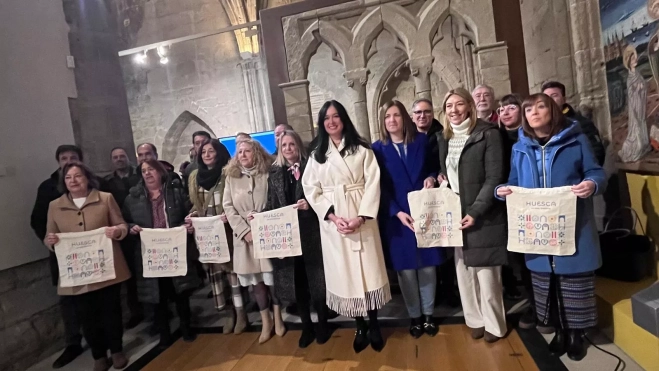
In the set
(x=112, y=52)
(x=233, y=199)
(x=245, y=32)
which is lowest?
(x=233, y=199)

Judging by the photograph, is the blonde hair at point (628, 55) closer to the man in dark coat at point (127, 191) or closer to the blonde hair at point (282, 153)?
the blonde hair at point (282, 153)

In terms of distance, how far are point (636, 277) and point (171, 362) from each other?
3.38m

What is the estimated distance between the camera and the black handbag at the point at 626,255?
2604mm

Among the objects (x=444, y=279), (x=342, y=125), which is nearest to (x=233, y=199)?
(x=342, y=125)

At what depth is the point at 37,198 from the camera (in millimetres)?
3389

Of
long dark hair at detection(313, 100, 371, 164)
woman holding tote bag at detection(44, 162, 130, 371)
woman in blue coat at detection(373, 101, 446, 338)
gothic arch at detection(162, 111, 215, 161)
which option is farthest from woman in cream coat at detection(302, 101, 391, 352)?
gothic arch at detection(162, 111, 215, 161)

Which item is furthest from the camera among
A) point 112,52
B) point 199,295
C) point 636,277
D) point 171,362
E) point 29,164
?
point 112,52

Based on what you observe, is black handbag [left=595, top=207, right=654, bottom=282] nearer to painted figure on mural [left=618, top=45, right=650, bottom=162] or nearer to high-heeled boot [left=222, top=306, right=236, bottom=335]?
painted figure on mural [left=618, top=45, right=650, bottom=162]

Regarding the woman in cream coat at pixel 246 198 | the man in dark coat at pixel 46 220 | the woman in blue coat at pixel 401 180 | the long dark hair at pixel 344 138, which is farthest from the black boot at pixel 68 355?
the woman in blue coat at pixel 401 180

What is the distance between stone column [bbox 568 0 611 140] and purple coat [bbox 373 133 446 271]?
1553mm

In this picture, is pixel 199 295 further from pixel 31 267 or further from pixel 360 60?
pixel 360 60

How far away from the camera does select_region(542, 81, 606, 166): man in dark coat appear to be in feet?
8.71

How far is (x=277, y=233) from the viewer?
283 cm

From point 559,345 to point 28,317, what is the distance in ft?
13.7
